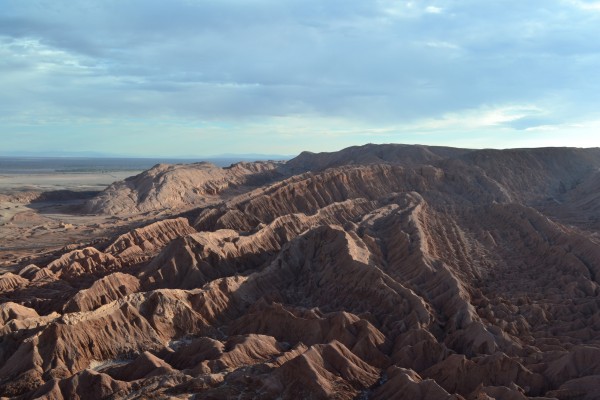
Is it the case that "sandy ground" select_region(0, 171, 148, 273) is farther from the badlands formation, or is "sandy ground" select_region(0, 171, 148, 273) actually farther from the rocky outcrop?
the badlands formation

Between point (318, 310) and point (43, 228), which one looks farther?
point (43, 228)

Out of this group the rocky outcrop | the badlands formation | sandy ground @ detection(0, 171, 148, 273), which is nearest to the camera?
the badlands formation

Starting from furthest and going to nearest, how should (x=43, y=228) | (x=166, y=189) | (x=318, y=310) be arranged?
(x=166, y=189) → (x=43, y=228) → (x=318, y=310)

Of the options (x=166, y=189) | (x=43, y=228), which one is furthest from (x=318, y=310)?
(x=166, y=189)

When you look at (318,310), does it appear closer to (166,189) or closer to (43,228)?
(43,228)

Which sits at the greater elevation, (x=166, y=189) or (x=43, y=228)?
(x=166, y=189)

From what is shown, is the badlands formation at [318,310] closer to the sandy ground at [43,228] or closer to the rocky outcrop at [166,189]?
the sandy ground at [43,228]

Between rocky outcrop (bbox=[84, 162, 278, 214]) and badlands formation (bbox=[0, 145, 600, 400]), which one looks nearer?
badlands formation (bbox=[0, 145, 600, 400])

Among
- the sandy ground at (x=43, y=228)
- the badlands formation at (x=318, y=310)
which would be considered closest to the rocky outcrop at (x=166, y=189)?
the sandy ground at (x=43, y=228)

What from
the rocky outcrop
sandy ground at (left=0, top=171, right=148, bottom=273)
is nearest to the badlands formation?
sandy ground at (left=0, top=171, right=148, bottom=273)

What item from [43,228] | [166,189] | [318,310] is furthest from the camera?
[166,189]
